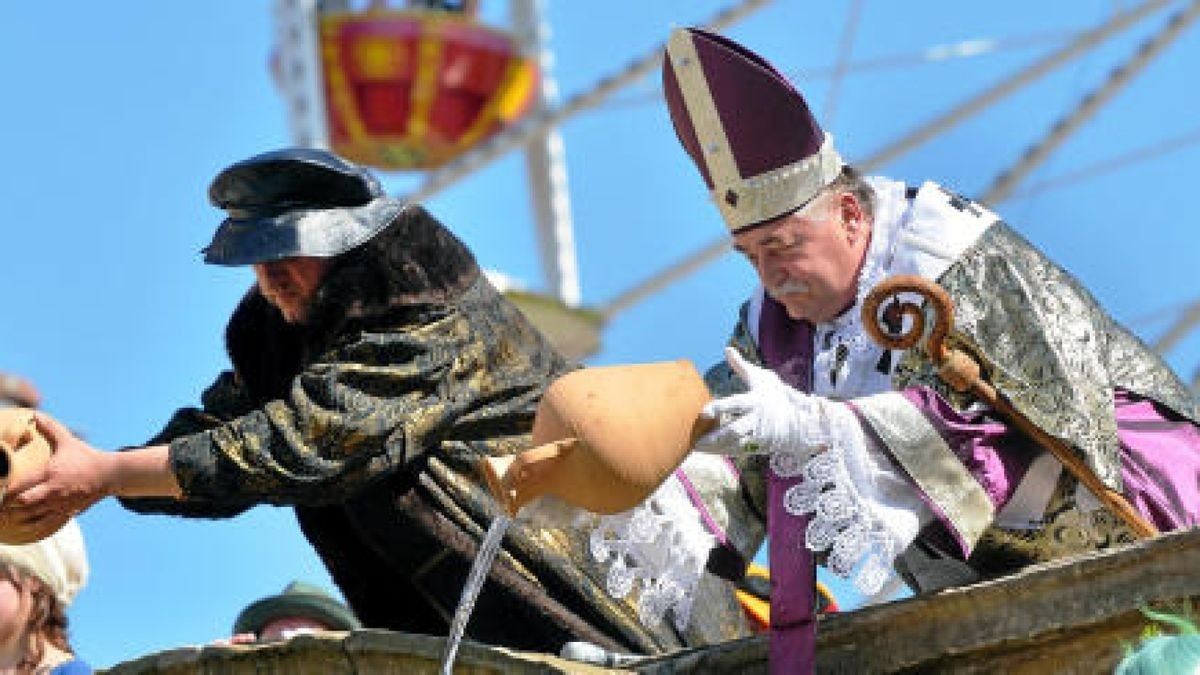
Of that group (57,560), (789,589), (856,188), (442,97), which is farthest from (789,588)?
(442,97)

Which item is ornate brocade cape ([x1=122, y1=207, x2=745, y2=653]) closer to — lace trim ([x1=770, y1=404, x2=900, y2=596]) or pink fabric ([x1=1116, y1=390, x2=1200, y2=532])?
lace trim ([x1=770, y1=404, x2=900, y2=596])

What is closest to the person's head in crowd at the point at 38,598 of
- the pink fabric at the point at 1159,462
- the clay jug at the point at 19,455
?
the clay jug at the point at 19,455

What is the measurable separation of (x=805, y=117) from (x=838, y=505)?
718 millimetres

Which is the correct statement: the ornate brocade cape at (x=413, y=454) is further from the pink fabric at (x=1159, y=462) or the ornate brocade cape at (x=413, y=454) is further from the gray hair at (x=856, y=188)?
the pink fabric at (x=1159, y=462)

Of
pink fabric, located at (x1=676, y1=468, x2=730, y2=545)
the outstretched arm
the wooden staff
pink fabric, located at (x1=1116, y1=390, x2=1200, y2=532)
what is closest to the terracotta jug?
the wooden staff

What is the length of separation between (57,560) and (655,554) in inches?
54.2

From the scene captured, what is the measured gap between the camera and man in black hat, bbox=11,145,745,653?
6.14 m

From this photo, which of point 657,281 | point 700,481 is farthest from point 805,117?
point 657,281

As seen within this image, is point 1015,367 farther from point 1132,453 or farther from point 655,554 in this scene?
point 655,554

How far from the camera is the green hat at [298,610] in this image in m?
7.22

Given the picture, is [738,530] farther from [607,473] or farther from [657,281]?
[657,281]

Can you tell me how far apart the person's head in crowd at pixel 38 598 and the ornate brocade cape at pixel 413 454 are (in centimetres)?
25

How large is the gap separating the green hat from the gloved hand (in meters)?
1.97

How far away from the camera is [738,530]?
5953 mm
